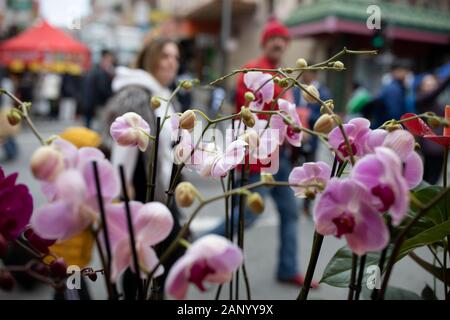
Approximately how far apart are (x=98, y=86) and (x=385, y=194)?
639 cm

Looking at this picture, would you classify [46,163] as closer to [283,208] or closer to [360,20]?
[283,208]

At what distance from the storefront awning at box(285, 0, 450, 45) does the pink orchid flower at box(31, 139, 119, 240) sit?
1019cm

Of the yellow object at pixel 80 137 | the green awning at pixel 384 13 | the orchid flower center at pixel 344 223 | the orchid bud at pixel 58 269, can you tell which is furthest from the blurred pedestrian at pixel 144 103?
the green awning at pixel 384 13

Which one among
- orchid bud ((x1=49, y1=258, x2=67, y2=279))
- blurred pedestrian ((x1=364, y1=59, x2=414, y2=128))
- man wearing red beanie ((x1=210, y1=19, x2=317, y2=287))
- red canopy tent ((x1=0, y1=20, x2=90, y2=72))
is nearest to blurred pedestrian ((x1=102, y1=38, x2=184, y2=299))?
man wearing red beanie ((x1=210, y1=19, x2=317, y2=287))

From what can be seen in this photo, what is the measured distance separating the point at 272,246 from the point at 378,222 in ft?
10.4

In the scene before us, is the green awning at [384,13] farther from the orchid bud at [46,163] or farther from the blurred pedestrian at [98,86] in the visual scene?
the orchid bud at [46,163]

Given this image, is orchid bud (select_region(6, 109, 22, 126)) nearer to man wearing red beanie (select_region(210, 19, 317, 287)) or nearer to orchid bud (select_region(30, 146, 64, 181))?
orchid bud (select_region(30, 146, 64, 181))

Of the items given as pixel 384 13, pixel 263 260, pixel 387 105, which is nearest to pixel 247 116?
pixel 263 260

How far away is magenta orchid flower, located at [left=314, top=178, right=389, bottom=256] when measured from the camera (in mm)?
417

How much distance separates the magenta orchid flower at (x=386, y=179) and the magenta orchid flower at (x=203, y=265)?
12cm

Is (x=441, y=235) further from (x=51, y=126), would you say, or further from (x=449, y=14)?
(x=449, y=14)

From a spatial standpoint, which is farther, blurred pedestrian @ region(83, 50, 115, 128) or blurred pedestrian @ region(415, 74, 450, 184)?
blurred pedestrian @ region(83, 50, 115, 128)

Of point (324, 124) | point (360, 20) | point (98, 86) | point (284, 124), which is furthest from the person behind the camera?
point (360, 20)

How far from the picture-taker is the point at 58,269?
0.51 m
